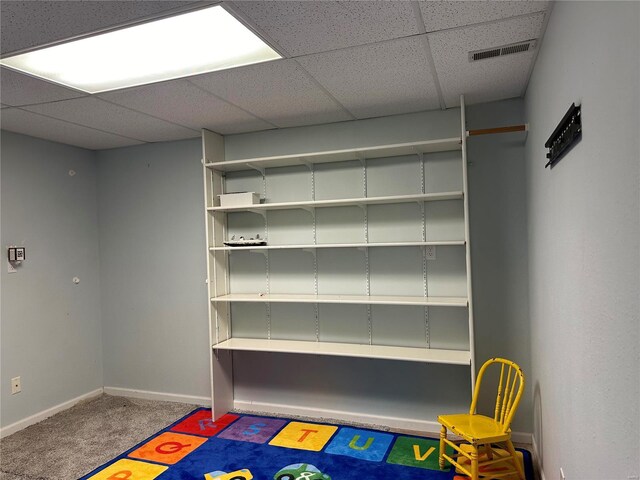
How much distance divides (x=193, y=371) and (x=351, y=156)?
7.60 ft

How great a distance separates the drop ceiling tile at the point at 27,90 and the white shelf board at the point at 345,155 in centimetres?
110

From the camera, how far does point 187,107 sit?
296 centimetres

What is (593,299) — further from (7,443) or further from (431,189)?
(7,443)

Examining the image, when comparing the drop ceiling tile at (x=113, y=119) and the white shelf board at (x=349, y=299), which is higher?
the drop ceiling tile at (x=113, y=119)

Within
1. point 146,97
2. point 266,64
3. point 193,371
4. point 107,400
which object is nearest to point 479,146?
point 266,64

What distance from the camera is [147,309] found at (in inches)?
159

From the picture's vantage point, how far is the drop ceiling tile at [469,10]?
1.76 metres

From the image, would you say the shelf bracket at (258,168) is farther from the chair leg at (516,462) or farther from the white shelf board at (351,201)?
the chair leg at (516,462)

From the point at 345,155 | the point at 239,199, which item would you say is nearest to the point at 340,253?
the point at 345,155

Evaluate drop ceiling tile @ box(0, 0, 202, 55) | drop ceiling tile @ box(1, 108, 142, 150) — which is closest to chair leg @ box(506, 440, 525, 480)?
drop ceiling tile @ box(0, 0, 202, 55)

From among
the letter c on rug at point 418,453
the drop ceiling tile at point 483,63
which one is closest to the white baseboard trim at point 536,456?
the letter c on rug at point 418,453

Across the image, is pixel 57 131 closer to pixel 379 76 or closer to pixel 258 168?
pixel 258 168

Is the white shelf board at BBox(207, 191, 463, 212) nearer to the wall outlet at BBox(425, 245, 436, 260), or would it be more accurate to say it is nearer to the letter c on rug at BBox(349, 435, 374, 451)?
the wall outlet at BBox(425, 245, 436, 260)

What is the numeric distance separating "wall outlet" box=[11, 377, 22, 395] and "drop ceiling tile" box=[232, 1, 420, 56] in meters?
3.22
